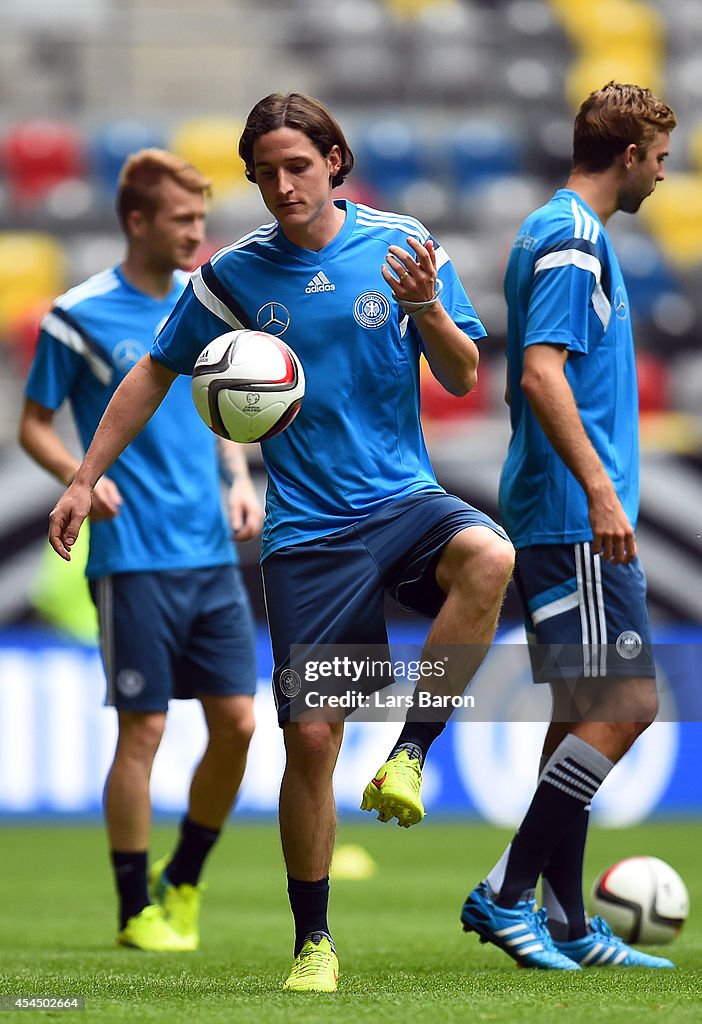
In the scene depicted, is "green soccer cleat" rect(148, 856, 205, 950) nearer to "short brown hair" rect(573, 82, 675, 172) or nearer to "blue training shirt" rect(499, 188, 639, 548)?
"blue training shirt" rect(499, 188, 639, 548)

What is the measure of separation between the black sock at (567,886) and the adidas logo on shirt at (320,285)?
169 centimetres

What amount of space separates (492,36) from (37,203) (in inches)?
200

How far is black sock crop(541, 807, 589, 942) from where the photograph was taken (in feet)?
15.9

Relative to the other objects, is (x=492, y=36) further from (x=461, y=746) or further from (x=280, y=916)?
(x=280, y=916)

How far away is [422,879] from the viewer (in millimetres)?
8023

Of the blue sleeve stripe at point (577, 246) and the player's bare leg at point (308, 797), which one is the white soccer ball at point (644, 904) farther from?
the blue sleeve stripe at point (577, 246)

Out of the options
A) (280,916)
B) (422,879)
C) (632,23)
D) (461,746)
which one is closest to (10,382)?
(461,746)

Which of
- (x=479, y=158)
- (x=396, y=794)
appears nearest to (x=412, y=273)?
(x=396, y=794)

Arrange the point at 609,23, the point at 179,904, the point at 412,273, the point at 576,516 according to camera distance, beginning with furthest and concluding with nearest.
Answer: the point at 609,23, the point at 179,904, the point at 576,516, the point at 412,273

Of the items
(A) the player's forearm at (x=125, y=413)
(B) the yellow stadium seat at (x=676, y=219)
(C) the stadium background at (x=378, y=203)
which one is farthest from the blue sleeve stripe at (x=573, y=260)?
(B) the yellow stadium seat at (x=676, y=219)

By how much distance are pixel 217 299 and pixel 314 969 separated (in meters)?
1.70

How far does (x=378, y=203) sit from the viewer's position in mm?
16375

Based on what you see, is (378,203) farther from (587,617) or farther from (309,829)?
(309,829)

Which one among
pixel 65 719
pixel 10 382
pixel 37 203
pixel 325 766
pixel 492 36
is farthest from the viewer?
pixel 492 36
